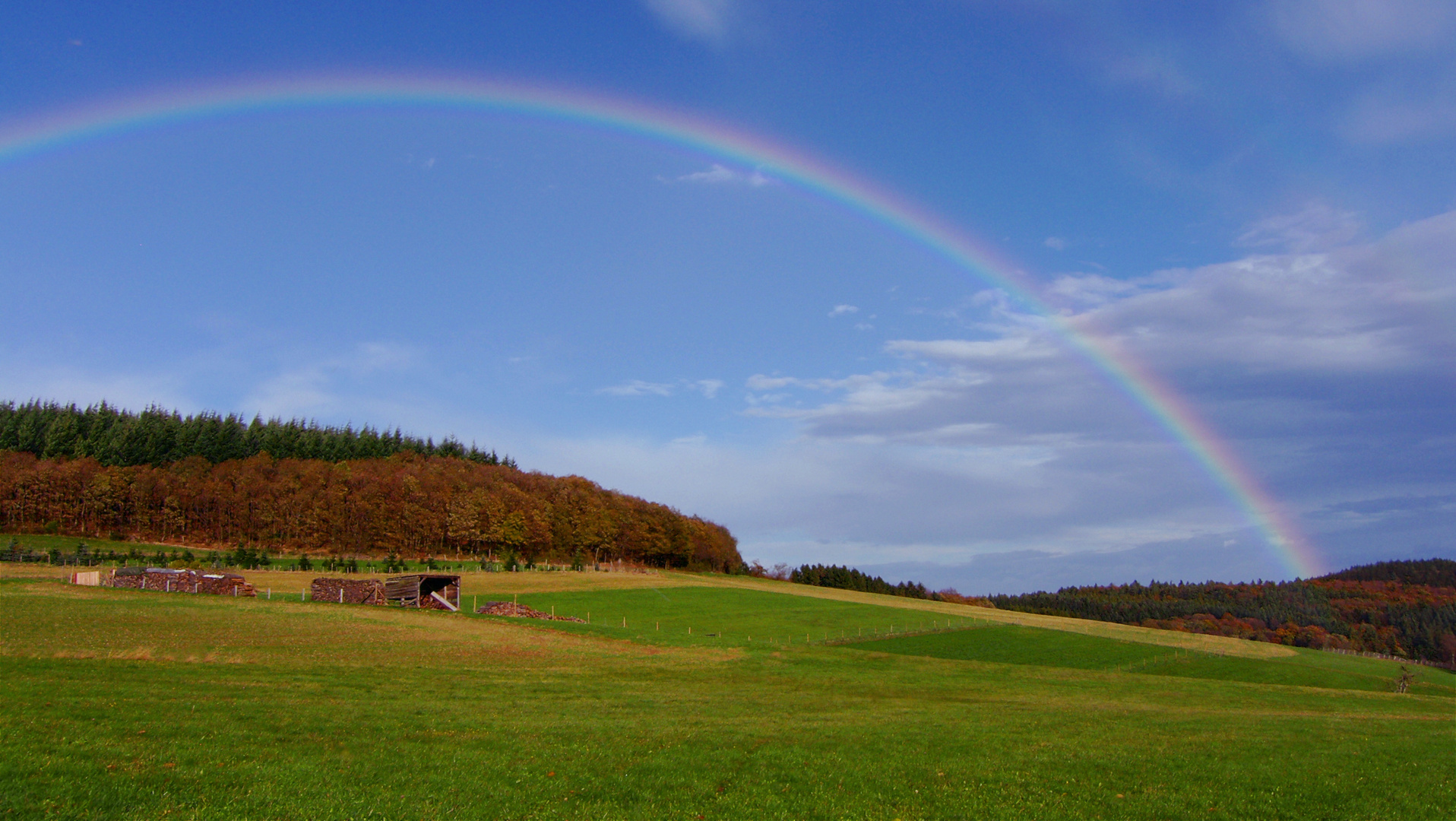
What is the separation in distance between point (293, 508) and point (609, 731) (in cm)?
14177

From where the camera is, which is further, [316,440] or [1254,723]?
[316,440]

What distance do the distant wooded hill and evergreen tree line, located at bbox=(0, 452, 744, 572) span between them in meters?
0.23

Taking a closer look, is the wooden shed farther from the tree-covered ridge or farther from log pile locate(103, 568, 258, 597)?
Result: the tree-covered ridge

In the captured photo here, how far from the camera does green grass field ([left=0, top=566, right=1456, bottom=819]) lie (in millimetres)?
15297

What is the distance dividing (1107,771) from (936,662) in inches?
1598

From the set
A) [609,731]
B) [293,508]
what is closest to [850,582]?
[293,508]

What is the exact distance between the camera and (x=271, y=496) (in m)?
146

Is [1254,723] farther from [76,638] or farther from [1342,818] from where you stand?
[76,638]

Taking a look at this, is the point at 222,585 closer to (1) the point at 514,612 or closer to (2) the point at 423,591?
(2) the point at 423,591

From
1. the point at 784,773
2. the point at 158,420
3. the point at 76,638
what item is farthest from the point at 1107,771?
the point at 158,420

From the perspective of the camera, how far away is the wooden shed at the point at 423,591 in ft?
234

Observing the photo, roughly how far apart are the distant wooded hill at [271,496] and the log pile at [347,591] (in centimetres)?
7422

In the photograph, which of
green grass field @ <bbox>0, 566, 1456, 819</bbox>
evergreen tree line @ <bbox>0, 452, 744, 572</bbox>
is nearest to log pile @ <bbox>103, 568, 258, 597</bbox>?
green grass field @ <bbox>0, 566, 1456, 819</bbox>

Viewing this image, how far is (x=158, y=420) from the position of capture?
172 metres
